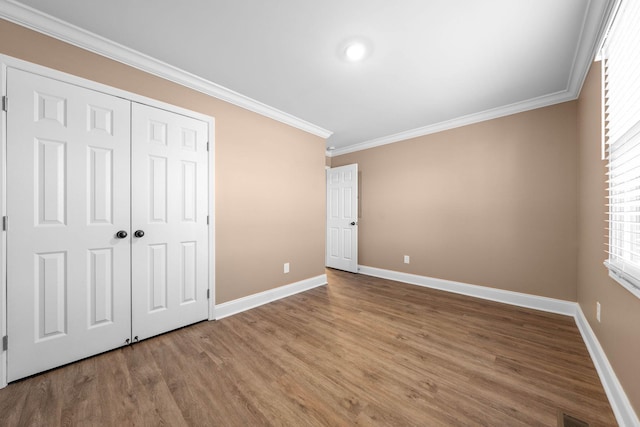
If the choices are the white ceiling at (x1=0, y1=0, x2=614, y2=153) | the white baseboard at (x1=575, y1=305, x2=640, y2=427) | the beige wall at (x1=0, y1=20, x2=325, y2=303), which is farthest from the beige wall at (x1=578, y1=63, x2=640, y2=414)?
the beige wall at (x1=0, y1=20, x2=325, y2=303)

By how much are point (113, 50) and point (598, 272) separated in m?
4.29

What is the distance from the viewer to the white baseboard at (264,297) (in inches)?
106

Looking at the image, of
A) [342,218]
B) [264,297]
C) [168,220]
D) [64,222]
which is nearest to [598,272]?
[264,297]

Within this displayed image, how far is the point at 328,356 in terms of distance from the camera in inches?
76.5

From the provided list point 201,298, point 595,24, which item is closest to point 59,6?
point 201,298

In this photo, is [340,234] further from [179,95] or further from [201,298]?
[179,95]


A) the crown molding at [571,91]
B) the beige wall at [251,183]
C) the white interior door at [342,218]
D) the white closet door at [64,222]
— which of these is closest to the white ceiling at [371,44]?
the crown molding at [571,91]


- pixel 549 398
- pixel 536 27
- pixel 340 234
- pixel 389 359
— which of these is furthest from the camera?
pixel 340 234

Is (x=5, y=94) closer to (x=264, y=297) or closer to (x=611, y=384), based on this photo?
(x=264, y=297)

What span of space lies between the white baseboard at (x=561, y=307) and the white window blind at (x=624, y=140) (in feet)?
2.12

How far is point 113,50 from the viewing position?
1.97 meters

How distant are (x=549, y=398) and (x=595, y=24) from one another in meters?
2.48

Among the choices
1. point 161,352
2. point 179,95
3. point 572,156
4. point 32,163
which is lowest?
point 161,352

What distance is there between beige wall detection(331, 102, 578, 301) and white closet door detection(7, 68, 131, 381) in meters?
3.65
